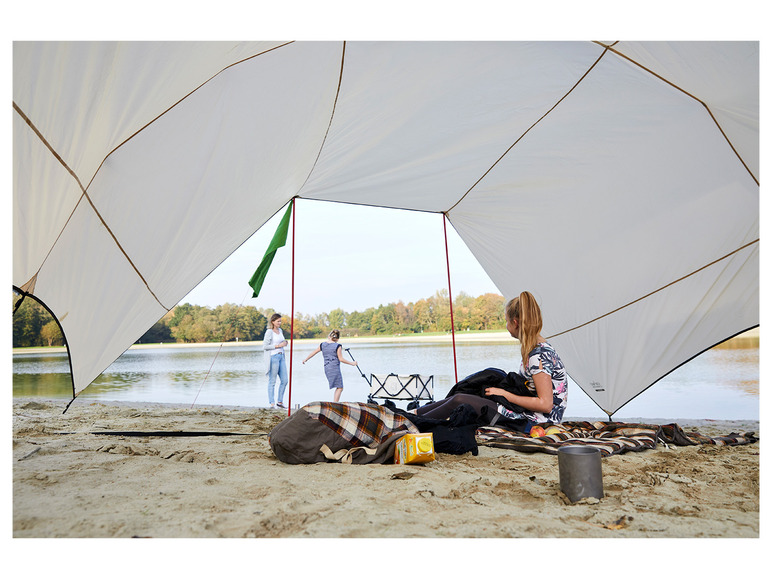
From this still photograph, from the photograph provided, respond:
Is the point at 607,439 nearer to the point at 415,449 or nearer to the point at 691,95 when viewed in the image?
the point at 415,449

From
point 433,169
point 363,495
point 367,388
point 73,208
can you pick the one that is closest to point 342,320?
point 367,388

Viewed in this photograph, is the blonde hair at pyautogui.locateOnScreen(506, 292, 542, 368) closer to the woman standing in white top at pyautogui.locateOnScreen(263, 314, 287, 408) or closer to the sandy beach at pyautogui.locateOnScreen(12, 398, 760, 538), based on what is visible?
the sandy beach at pyautogui.locateOnScreen(12, 398, 760, 538)

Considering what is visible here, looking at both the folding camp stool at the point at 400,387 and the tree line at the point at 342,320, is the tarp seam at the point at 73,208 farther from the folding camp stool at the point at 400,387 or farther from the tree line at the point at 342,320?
the tree line at the point at 342,320

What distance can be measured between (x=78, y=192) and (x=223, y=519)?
152cm

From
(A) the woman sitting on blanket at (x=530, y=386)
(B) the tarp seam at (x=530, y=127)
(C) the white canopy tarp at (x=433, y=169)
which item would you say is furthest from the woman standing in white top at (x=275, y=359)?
(A) the woman sitting on blanket at (x=530, y=386)

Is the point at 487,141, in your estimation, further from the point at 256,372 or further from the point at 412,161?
the point at 256,372

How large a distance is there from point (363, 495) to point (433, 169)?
244 centimetres

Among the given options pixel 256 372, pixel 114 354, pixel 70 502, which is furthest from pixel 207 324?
pixel 70 502

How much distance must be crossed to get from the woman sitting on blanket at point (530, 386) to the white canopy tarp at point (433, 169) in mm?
1170

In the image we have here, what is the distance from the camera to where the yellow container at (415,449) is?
2.23m

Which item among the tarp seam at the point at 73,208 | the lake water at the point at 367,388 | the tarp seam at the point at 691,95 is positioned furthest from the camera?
the lake water at the point at 367,388

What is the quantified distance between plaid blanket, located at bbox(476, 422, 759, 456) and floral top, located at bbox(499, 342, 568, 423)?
10 cm

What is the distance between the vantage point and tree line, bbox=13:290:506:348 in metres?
19.0

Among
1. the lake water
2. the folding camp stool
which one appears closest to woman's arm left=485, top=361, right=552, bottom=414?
the lake water
